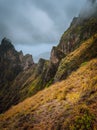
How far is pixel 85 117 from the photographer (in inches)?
619

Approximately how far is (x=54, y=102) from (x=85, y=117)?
282 inches

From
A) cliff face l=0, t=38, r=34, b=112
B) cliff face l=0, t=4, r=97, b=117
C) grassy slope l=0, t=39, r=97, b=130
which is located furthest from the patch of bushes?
cliff face l=0, t=38, r=34, b=112

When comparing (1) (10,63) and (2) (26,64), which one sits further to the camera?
(1) (10,63)

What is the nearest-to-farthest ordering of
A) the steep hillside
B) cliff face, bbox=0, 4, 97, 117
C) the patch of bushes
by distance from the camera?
the patch of bushes < the steep hillside < cliff face, bbox=0, 4, 97, 117

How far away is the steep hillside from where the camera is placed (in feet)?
52.2

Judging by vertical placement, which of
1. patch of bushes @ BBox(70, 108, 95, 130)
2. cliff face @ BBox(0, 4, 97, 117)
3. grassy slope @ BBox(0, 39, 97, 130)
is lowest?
patch of bushes @ BBox(70, 108, 95, 130)

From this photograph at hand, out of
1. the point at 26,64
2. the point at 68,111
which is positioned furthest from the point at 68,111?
the point at 26,64

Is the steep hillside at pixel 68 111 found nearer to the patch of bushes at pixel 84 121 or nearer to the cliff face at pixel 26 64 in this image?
the patch of bushes at pixel 84 121

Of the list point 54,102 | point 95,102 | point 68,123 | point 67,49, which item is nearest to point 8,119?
point 54,102

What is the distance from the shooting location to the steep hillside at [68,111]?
15.9 metres

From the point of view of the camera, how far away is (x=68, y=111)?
18172 millimetres

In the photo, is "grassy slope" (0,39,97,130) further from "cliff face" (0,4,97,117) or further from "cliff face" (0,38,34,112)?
"cliff face" (0,38,34,112)

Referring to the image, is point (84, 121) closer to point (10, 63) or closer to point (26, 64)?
point (26, 64)

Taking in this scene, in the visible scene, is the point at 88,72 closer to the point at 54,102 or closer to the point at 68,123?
the point at 54,102
